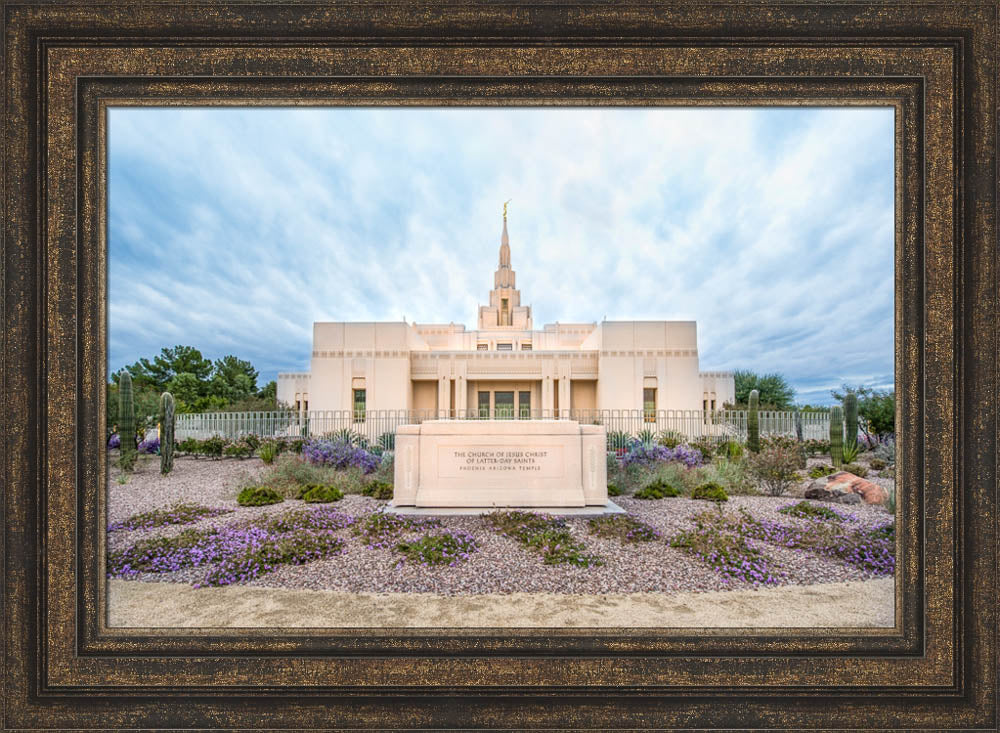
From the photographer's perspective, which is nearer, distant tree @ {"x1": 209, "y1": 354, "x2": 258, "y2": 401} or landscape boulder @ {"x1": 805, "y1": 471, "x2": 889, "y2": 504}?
landscape boulder @ {"x1": 805, "y1": 471, "x2": 889, "y2": 504}

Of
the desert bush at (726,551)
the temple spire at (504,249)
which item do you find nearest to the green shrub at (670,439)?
the desert bush at (726,551)

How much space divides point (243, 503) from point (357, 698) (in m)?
5.92

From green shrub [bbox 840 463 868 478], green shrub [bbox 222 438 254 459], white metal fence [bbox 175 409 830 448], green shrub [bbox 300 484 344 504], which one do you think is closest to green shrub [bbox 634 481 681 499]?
green shrub [bbox 840 463 868 478]

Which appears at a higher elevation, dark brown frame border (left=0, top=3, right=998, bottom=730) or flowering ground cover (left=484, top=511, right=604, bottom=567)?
dark brown frame border (left=0, top=3, right=998, bottom=730)

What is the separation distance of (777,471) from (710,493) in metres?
1.54

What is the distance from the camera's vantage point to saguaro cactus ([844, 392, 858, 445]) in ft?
34.9

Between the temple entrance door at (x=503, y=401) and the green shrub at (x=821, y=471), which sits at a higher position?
the temple entrance door at (x=503, y=401)

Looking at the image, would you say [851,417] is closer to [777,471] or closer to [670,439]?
[777,471]

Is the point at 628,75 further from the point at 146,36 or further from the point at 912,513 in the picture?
the point at 912,513

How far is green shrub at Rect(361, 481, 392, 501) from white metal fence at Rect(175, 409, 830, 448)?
4740mm

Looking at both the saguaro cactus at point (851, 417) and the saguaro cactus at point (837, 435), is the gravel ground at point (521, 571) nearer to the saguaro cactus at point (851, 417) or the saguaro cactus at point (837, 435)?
the saguaro cactus at point (837, 435)

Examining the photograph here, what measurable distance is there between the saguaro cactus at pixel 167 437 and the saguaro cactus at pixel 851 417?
1582 cm

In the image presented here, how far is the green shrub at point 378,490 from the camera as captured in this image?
7363 millimetres

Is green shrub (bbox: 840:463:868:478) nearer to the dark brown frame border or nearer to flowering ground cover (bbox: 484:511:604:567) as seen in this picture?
flowering ground cover (bbox: 484:511:604:567)
